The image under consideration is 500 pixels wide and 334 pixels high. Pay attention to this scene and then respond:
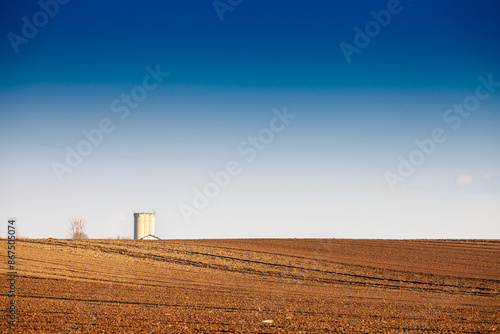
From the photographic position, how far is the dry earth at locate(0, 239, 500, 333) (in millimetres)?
15023

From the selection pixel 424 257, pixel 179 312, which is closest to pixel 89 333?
pixel 179 312

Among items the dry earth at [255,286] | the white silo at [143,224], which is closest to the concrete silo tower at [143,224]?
the white silo at [143,224]

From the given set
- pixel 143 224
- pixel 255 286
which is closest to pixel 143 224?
pixel 143 224

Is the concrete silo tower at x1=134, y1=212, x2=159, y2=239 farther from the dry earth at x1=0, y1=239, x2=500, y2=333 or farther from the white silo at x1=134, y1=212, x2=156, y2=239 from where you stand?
the dry earth at x1=0, y1=239, x2=500, y2=333

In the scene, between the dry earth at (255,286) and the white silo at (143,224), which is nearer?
the dry earth at (255,286)

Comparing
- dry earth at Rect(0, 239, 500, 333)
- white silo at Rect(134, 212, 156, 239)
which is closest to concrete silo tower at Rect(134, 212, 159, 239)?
white silo at Rect(134, 212, 156, 239)

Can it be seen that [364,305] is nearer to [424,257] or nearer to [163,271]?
[163,271]

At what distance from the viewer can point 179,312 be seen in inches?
667

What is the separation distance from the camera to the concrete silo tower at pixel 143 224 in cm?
6575

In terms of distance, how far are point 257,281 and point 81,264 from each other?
12327 mm

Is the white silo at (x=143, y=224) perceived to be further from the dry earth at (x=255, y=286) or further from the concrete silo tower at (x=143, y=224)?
the dry earth at (x=255, y=286)

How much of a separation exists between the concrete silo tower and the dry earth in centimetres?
1791

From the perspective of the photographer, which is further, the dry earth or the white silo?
the white silo

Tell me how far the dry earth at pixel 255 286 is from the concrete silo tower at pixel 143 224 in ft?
58.7
